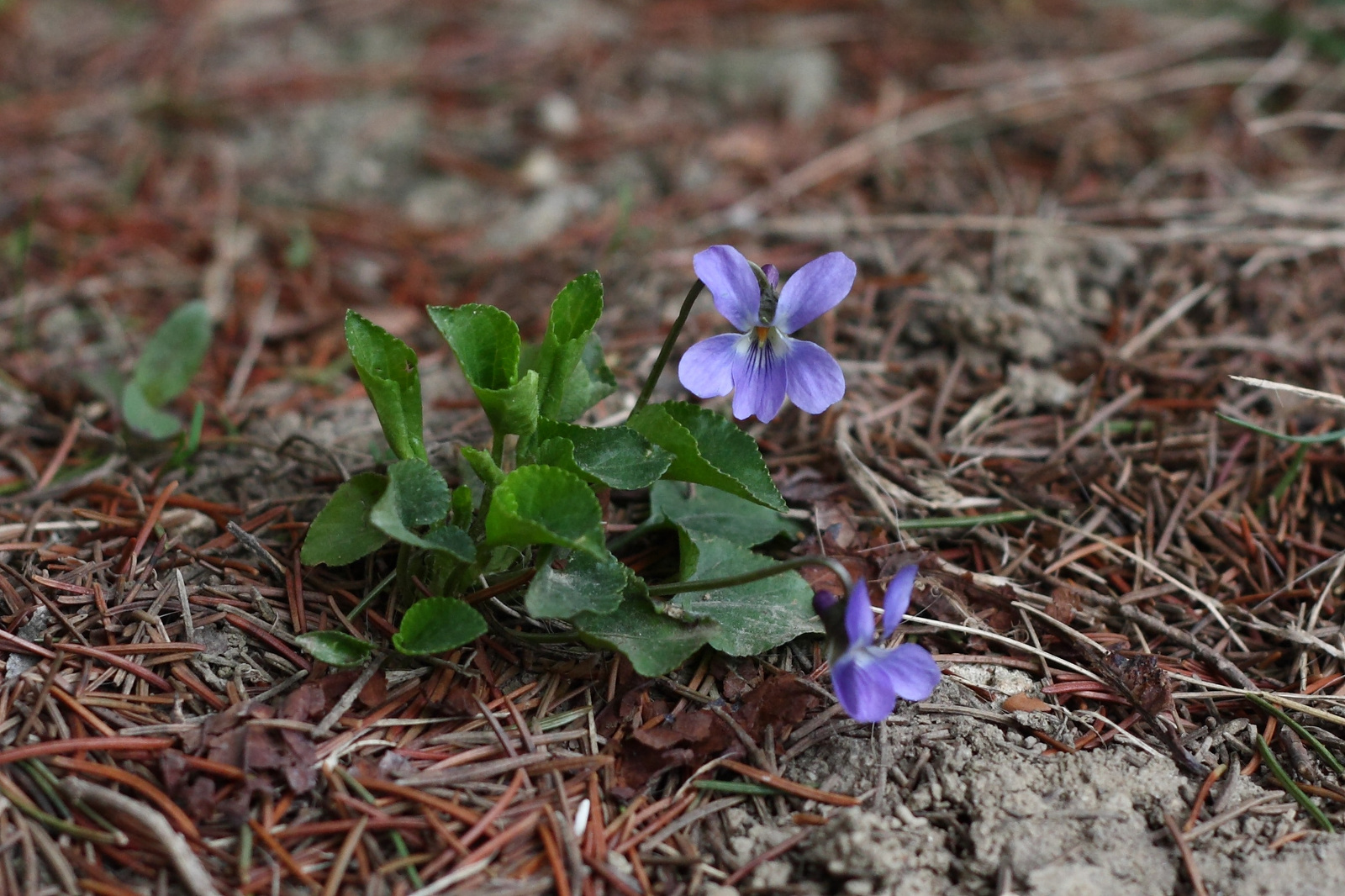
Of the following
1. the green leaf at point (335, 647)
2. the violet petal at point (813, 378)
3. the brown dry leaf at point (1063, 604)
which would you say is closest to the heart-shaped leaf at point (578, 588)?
the green leaf at point (335, 647)

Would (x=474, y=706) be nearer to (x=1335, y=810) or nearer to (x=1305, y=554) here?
(x=1335, y=810)

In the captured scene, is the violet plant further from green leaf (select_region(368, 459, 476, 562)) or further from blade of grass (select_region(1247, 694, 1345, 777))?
blade of grass (select_region(1247, 694, 1345, 777))

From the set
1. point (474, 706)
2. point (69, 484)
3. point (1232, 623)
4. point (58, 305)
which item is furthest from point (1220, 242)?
point (58, 305)

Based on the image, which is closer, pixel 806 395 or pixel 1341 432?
pixel 806 395

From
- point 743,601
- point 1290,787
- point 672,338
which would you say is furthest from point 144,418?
point 1290,787

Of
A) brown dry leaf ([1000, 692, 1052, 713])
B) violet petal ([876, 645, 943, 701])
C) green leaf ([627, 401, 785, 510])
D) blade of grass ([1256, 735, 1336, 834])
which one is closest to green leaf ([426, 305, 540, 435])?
green leaf ([627, 401, 785, 510])

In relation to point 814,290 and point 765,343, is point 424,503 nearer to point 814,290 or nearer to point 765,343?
point 765,343

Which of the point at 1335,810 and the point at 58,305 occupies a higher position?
the point at 58,305
